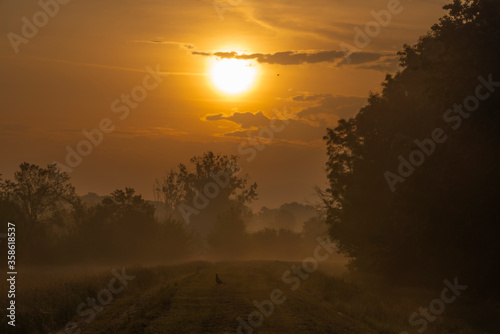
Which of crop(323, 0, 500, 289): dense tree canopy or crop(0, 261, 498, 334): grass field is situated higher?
crop(323, 0, 500, 289): dense tree canopy

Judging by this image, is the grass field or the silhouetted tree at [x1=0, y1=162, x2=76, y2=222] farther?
the silhouetted tree at [x1=0, y1=162, x2=76, y2=222]

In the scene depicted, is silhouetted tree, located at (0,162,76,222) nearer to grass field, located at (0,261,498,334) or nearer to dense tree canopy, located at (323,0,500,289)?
grass field, located at (0,261,498,334)

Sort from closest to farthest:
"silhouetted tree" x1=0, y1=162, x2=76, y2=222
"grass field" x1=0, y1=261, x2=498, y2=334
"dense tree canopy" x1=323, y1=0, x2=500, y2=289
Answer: "grass field" x1=0, y1=261, x2=498, y2=334
"dense tree canopy" x1=323, y1=0, x2=500, y2=289
"silhouetted tree" x1=0, y1=162, x2=76, y2=222

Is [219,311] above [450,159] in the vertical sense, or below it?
below

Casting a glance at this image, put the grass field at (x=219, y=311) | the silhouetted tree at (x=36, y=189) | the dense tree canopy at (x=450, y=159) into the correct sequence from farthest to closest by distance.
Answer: the silhouetted tree at (x=36, y=189), the dense tree canopy at (x=450, y=159), the grass field at (x=219, y=311)

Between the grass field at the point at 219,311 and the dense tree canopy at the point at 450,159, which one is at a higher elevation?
the dense tree canopy at the point at 450,159

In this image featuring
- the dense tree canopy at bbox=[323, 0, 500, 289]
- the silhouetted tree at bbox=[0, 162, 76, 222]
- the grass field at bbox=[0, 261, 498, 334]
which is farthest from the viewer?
the silhouetted tree at bbox=[0, 162, 76, 222]

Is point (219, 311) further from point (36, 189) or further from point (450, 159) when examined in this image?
point (36, 189)

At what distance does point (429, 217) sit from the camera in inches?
1209

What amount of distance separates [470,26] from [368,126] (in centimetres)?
1640

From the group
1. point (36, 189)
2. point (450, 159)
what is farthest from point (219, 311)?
point (36, 189)

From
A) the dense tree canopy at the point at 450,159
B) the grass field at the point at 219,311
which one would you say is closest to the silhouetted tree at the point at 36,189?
the grass field at the point at 219,311

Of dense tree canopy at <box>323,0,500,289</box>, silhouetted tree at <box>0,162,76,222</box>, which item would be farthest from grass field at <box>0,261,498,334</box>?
silhouetted tree at <box>0,162,76,222</box>

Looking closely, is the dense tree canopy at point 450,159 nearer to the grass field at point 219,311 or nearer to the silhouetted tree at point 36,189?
the grass field at point 219,311
